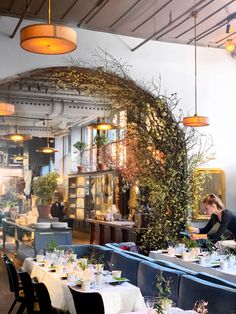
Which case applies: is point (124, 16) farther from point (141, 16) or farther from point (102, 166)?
point (102, 166)

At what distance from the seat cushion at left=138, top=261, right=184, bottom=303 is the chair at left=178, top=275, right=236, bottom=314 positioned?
0.13m

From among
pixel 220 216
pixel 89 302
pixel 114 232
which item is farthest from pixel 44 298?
pixel 114 232

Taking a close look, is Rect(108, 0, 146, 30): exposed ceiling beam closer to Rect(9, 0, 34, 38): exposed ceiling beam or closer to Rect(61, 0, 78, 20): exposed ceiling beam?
Rect(61, 0, 78, 20): exposed ceiling beam

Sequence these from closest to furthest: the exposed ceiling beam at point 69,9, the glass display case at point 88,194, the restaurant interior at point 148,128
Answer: the restaurant interior at point 148,128
the exposed ceiling beam at point 69,9
the glass display case at point 88,194

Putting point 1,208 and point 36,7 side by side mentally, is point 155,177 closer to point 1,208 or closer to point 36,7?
point 36,7

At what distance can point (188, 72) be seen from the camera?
10.5 meters

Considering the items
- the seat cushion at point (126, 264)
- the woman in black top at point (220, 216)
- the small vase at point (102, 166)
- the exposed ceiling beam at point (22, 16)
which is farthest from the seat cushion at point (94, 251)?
the small vase at point (102, 166)

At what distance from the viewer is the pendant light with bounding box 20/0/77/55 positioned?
4.42 metres

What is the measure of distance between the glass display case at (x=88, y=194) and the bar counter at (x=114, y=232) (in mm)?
2376

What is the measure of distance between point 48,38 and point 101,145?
10.6 meters

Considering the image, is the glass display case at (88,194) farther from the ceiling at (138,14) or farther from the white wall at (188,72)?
the ceiling at (138,14)

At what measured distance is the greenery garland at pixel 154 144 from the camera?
30.1ft

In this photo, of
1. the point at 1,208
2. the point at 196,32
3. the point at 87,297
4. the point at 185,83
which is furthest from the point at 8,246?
the point at 87,297

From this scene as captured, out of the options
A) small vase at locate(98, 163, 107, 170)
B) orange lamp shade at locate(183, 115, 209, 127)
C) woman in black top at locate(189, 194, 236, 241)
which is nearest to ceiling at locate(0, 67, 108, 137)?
small vase at locate(98, 163, 107, 170)
